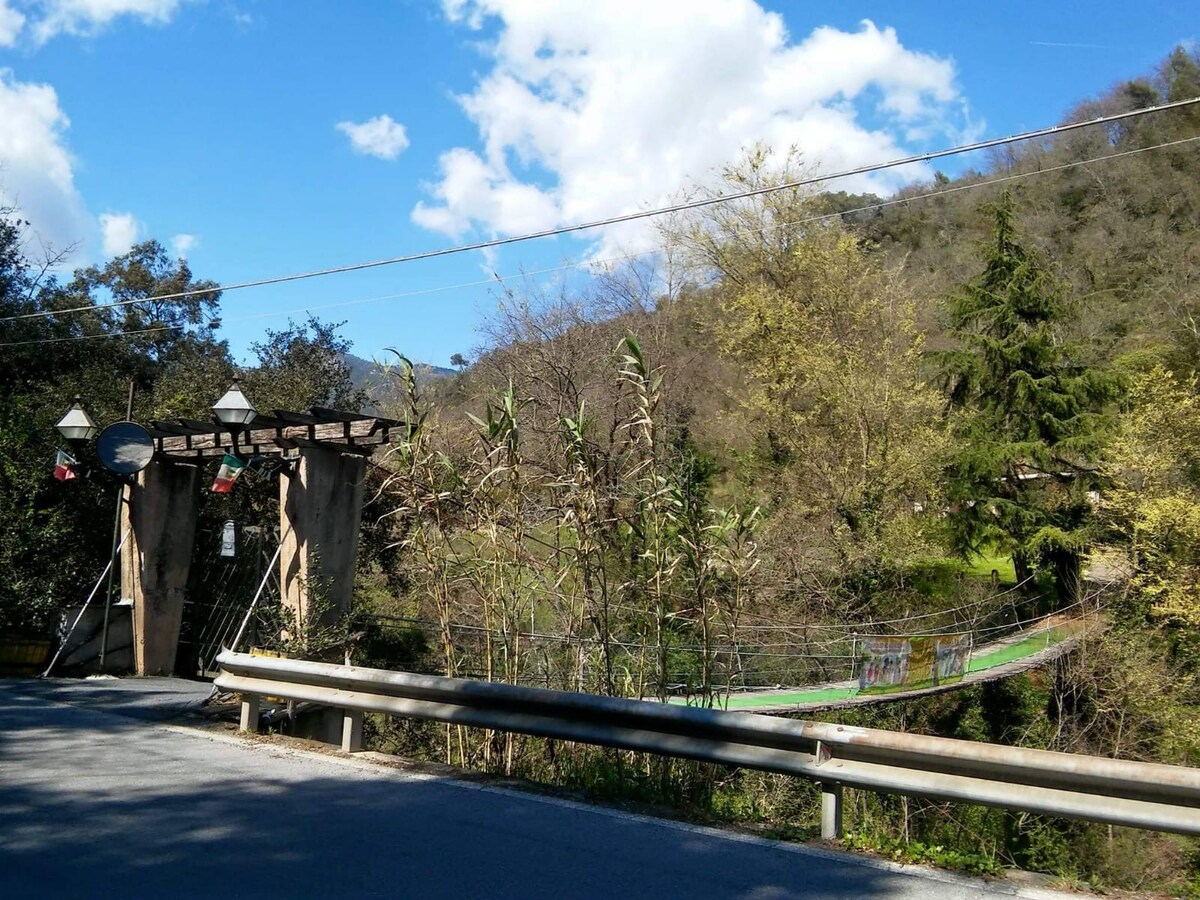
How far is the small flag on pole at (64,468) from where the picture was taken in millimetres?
14469

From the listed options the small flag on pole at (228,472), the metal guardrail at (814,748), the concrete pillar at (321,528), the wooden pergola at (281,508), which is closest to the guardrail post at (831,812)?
the metal guardrail at (814,748)

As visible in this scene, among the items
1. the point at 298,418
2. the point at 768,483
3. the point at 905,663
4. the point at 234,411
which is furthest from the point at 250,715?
the point at 768,483

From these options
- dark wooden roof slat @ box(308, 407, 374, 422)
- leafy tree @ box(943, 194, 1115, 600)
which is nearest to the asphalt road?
dark wooden roof slat @ box(308, 407, 374, 422)

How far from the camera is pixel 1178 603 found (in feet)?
70.9

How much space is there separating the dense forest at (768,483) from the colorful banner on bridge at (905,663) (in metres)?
0.89

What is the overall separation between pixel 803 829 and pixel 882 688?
16.0m

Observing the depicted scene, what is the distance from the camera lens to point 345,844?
518 centimetres

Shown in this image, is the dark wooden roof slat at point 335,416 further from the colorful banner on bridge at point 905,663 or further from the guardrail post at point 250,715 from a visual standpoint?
the colorful banner on bridge at point 905,663

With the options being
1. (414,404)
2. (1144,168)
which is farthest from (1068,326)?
(414,404)

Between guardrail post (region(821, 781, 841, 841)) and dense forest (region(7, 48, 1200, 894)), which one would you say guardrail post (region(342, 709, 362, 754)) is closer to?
dense forest (region(7, 48, 1200, 894))

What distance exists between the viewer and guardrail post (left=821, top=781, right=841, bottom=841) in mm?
5414

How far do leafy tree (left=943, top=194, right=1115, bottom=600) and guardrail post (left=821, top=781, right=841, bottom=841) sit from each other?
80.2 ft

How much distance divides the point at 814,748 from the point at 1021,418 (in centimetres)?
2775

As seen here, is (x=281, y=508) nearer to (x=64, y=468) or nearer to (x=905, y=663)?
(x=64, y=468)
